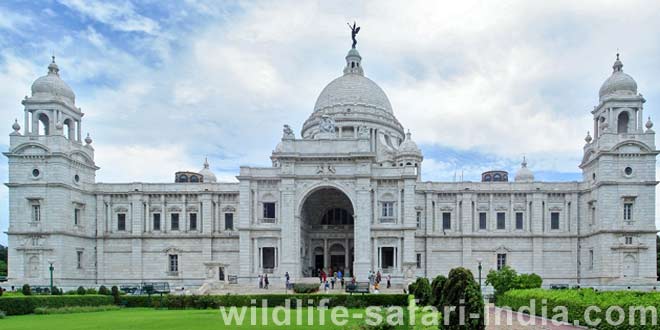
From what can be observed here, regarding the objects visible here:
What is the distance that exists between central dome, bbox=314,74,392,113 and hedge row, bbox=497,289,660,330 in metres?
45.0

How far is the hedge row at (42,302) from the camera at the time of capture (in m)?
30.0

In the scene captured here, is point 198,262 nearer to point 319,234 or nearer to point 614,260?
point 319,234

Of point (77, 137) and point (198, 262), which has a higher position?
point (77, 137)

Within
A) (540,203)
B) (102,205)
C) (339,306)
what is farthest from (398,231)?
(102,205)

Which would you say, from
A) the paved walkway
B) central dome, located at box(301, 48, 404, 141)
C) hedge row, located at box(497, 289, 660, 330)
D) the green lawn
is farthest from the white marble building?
hedge row, located at box(497, 289, 660, 330)

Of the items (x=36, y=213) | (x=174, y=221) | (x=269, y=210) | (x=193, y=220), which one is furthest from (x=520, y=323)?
(x=36, y=213)

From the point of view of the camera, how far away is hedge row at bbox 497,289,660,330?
18.7 metres

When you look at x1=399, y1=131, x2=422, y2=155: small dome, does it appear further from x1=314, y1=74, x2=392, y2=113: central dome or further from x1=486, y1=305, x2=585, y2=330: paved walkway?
x1=486, y1=305, x2=585, y2=330: paved walkway

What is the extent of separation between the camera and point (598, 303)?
68.0 ft

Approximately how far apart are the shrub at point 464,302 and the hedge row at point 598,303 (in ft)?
22.4

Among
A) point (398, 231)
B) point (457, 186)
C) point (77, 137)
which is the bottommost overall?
point (398, 231)

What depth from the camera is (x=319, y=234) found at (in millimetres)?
58500

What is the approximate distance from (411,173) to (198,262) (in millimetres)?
24225

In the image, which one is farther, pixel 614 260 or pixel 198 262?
pixel 198 262
